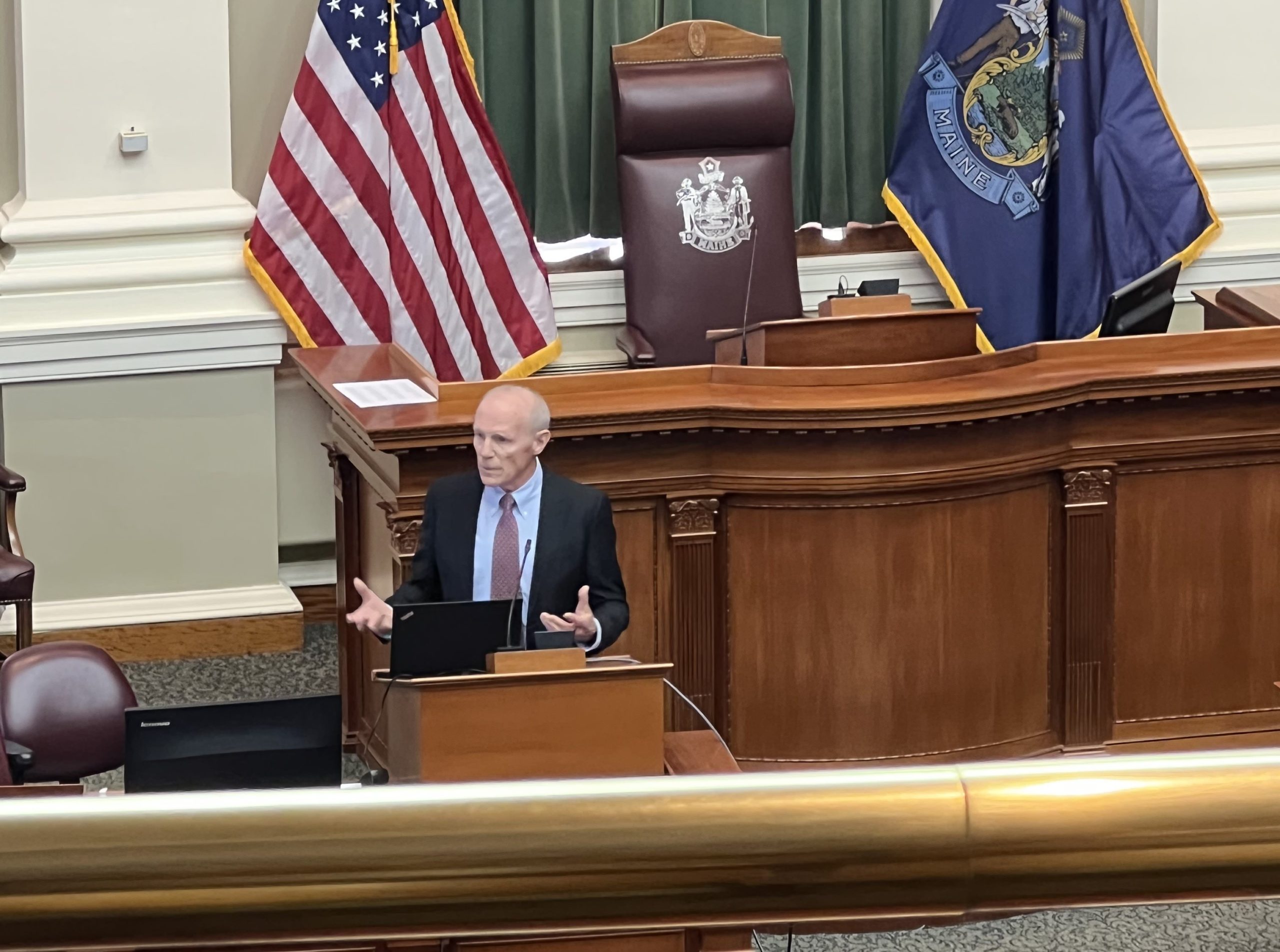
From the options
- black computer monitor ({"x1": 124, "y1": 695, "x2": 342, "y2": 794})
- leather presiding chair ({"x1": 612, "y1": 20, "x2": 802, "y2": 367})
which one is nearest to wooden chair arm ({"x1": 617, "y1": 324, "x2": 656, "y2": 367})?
leather presiding chair ({"x1": 612, "y1": 20, "x2": 802, "y2": 367})

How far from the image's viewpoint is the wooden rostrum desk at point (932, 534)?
4.71m

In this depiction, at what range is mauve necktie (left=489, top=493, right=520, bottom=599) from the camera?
4.08 meters

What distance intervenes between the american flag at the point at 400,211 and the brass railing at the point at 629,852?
19.2 feet

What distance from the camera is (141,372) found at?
6.14 m

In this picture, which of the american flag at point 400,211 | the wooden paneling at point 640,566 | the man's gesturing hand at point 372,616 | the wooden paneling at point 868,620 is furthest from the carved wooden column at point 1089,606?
the american flag at point 400,211

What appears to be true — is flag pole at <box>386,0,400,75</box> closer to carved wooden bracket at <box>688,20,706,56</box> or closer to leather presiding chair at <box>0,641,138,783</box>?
carved wooden bracket at <box>688,20,706,56</box>

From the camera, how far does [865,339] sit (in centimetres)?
495

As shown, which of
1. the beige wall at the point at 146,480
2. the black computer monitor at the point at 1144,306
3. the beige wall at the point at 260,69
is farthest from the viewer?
the beige wall at the point at 260,69

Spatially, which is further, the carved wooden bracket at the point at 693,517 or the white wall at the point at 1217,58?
the white wall at the point at 1217,58

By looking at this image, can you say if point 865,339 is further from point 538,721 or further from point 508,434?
point 538,721

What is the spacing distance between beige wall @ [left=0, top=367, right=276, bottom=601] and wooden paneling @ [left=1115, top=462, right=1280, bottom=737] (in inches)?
114

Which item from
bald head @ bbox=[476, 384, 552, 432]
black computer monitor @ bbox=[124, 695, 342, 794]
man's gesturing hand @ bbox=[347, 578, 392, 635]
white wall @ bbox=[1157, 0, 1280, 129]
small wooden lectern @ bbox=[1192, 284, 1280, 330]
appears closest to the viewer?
black computer monitor @ bbox=[124, 695, 342, 794]

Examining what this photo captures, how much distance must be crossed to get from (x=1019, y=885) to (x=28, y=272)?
5922 mm

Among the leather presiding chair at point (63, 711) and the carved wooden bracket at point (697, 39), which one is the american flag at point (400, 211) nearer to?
the carved wooden bracket at point (697, 39)
